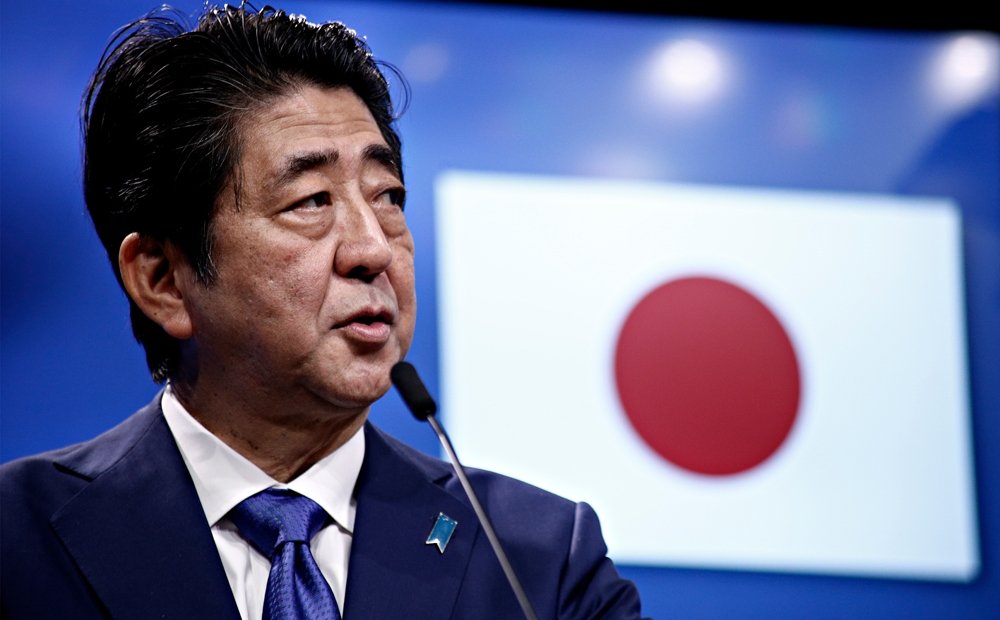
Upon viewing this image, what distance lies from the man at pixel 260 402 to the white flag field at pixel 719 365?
51cm

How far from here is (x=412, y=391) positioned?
5.08 feet

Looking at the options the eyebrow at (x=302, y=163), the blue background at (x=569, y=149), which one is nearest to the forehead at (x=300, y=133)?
the eyebrow at (x=302, y=163)

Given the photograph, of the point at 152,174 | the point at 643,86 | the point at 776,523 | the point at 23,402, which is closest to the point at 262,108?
the point at 152,174

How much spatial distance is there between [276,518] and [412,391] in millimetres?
288

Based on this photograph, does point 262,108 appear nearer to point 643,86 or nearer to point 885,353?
point 643,86

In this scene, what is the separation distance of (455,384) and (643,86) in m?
0.75

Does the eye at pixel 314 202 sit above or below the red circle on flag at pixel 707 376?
above

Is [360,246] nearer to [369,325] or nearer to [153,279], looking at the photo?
[369,325]

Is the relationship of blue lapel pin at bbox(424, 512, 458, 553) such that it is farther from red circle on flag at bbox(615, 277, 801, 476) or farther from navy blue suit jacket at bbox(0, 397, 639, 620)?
red circle on flag at bbox(615, 277, 801, 476)

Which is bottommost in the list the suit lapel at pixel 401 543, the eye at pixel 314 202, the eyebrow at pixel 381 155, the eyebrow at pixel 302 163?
the suit lapel at pixel 401 543

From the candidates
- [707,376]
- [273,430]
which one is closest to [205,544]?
[273,430]

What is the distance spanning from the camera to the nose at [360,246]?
1714 mm

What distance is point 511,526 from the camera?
181 centimetres

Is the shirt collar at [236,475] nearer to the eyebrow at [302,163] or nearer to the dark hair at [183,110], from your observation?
the dark hair at [183,110]
